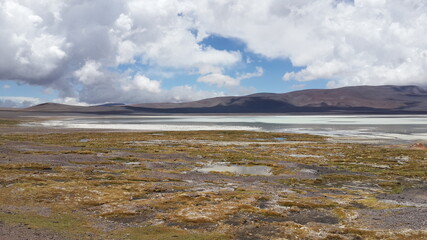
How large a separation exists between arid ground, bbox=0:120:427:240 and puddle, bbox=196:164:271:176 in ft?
0.40

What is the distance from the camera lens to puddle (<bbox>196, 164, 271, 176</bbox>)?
136 ft

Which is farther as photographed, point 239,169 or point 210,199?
point 239,169

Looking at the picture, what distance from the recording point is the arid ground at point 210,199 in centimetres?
1953

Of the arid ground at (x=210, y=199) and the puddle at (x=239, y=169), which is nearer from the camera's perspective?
the arid ground at (x=210, y=199)

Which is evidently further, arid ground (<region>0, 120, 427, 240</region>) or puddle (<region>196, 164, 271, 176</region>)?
puddle (<region>196, 164, 271, 176</region>)

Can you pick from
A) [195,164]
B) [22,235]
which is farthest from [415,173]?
[22,235]

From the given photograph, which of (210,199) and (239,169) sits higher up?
(210,199)

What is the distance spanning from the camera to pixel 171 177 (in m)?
36.7

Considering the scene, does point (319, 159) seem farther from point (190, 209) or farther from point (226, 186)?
point (190, 209)

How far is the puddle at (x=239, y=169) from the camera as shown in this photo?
136 ft

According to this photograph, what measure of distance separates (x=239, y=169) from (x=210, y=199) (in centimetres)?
1750

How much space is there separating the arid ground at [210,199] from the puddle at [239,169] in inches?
4.8

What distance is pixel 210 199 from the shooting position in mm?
26719

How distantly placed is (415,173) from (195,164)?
1016 inches
